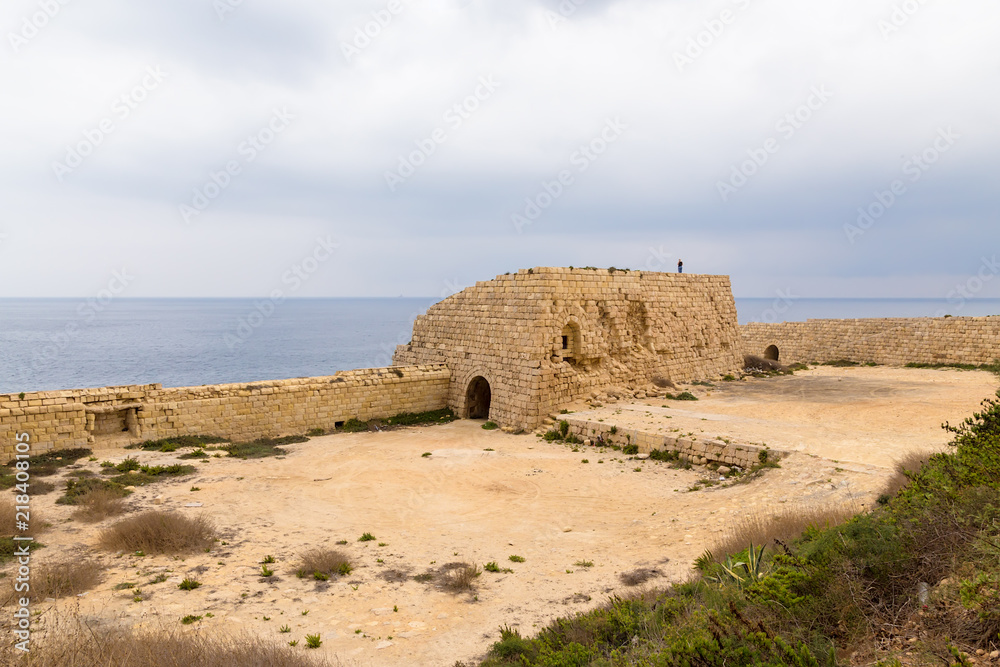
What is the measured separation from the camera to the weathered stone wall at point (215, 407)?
1337cm

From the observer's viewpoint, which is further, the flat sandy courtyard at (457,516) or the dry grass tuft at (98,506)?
the dry grass tuft at (98,506)

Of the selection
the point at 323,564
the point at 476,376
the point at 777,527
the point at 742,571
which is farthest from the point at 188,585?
the point at 476,376

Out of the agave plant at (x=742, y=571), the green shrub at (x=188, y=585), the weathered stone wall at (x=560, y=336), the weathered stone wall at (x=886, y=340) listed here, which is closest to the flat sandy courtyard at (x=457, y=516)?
the green shrub at (x=188, y=585)

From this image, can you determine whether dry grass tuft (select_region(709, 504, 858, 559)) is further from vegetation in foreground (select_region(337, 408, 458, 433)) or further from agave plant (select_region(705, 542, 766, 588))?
vegetation in foreground (select_region(337, 408, 458, 433))

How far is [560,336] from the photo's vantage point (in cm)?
1805

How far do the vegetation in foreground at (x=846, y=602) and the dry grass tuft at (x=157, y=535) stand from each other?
5424 millimetres

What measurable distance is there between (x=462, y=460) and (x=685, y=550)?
22.9 ft

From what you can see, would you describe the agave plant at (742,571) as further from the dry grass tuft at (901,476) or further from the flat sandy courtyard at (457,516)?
the dry grass tuft at (901,476)

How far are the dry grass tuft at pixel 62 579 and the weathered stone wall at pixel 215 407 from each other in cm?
735

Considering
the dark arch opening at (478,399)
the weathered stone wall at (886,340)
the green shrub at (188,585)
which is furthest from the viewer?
the weathered stone wall at (886,340)

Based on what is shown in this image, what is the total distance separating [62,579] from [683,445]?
11.7m

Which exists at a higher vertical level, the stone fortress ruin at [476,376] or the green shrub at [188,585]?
the stone fortress ruin at [476,376]

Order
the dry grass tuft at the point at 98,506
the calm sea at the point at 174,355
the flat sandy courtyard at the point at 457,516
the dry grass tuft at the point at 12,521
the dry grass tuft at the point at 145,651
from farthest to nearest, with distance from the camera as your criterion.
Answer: the calm sea at the point at 174,355 < the dry grass tuft at the point at 98,506 < the dry grass tuft at the point at 12,521 < the flat sandy courtyard at the point at 457,516 < the dry grass tuft at the point at 145,651

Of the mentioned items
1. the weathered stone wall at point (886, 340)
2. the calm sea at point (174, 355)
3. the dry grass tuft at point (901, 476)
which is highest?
the weathered stone wall at point (886, 340)
